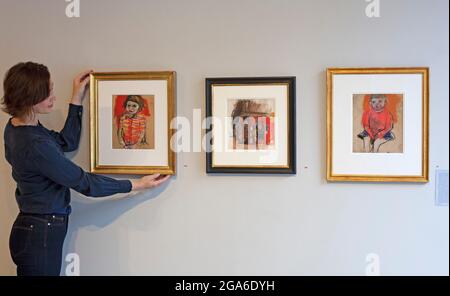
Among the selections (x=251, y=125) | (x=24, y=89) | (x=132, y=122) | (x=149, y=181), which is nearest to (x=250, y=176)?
(x=251, y=125)

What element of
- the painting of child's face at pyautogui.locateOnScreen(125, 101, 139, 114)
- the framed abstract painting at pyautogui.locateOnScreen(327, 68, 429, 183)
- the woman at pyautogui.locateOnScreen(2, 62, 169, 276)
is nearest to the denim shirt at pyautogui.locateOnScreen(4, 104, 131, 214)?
the woman at pyautogui.locateOnScreen(2, 62, 169, 276)

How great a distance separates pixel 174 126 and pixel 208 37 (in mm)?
360

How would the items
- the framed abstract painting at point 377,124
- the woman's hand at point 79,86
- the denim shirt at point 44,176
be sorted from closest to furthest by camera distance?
the denim shirt at point 44,176, the framed abstract painting at point 377,124, the woman's hand at point 79,86

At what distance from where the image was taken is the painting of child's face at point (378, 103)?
145 centimetres

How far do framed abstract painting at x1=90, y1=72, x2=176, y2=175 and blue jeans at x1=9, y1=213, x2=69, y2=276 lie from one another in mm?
293

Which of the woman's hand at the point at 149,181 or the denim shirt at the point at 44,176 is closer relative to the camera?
the denim shirt at the point at 44,176

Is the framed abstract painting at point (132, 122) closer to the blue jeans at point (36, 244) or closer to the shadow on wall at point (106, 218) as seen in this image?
the shadow on wall at point (106, 218)

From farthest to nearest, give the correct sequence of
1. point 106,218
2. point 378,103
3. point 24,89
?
1. point 106,218
2. point 378,103
3. point 24,89

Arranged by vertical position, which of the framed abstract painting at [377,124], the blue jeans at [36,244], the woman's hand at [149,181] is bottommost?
the blue jeans at [36,244]

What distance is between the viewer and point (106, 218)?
159 centimetres

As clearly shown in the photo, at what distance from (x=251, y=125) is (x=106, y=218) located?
68 cm

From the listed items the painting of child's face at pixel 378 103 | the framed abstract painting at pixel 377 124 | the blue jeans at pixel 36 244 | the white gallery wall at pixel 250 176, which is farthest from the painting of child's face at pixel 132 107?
the painting of child's face at pixel 378 103

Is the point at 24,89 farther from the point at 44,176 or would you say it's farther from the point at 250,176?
the point at 250,176

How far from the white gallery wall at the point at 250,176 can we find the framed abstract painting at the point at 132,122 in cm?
5
